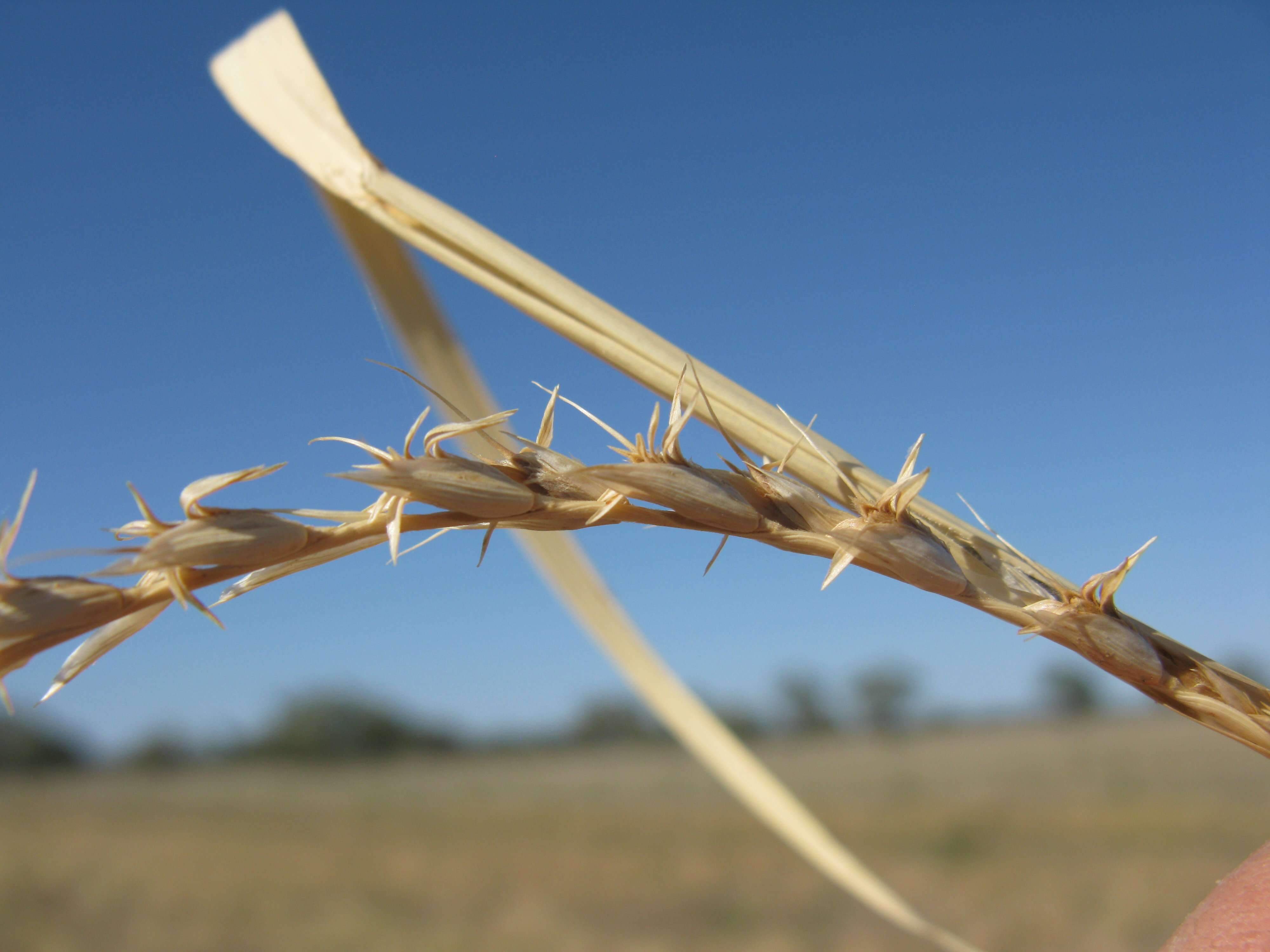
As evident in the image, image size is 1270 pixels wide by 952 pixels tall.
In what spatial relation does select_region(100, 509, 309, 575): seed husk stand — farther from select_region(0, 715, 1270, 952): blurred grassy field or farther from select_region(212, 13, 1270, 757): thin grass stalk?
select_region(0, 715, 1270, 952): blurred grassy field

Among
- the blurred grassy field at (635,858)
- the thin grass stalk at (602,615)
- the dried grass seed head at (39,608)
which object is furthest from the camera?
the blurred grassy field at (635,858)

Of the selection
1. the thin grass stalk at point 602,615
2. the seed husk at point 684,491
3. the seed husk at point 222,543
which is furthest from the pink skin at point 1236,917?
the seed husk at point 222,543

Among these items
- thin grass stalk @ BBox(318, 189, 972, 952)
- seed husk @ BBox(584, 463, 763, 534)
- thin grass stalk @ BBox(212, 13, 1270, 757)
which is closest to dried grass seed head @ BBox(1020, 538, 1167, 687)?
thin grass stalk @ BBox(212, 13, 1270, 757)

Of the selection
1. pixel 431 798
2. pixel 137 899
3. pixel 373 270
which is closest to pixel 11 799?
pixel 431 798

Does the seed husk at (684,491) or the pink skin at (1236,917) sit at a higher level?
the seed husk at (684,491)

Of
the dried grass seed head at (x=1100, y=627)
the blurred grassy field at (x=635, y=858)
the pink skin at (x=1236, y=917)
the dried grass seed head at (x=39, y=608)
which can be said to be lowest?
the blurred grassy field at (x=635, y=858)

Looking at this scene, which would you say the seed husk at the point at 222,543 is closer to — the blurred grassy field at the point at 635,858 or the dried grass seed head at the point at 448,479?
the dried grass seed head at the point at 448,479

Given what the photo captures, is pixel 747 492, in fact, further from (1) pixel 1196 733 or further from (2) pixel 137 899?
(1) pixel 1196 733

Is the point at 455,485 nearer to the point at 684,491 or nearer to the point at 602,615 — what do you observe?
the point at 684,491
